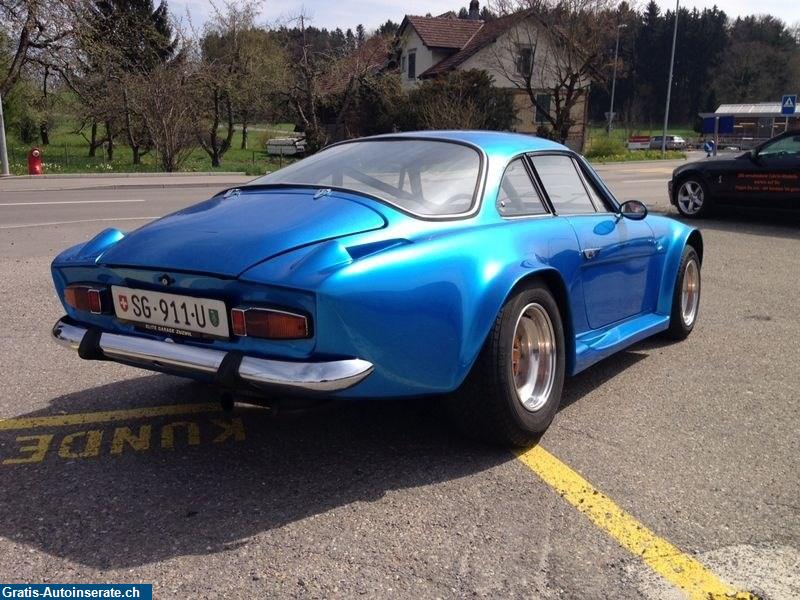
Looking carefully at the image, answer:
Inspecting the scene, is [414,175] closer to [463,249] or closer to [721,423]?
[463,249]

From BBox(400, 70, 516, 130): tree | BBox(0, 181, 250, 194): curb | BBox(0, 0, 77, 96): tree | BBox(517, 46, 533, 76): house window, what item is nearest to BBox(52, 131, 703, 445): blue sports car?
BBox(0, 181, 250, 194): curb

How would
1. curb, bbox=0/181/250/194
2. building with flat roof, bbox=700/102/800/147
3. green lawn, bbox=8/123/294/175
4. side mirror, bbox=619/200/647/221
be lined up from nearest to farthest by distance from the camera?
1. side mirror, bbox=619/200/647/221
2. curb, bbox=0/181/250/194
3. green lawn, bbox=8/123/294/175
4. building with flat roof, bbox=700/102/800/147

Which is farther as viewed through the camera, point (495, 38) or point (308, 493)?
point (495, 38)

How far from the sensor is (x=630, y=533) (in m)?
2.69

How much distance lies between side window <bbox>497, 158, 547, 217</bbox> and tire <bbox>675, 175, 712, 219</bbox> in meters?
9.54

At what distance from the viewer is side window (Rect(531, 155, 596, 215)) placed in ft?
13.0

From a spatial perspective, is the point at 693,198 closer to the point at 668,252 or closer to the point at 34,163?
the point at 668,252

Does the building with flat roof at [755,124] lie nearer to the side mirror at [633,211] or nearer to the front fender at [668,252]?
the front fender at [668,252]

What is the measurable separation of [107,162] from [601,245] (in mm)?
29009

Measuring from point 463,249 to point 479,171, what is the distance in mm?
664

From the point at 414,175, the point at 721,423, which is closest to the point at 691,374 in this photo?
the point at 721,423

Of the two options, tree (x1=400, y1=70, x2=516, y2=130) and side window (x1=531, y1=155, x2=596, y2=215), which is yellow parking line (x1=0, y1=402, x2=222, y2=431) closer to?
side window (x1=531, y1=155, x2=596, y2=215)

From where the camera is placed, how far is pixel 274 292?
2.68m

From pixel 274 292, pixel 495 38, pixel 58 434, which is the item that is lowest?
pixel 58 434
